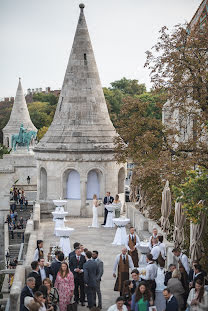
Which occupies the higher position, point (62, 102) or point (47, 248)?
point (62, 102)

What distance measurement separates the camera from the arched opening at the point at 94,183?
32.8 metres

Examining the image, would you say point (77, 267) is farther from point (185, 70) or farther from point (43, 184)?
point (43, 184)

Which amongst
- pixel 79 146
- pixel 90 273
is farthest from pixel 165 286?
pixel 79 146

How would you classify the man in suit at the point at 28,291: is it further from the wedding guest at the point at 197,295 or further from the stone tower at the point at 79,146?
the stone tower at the point at 79,146

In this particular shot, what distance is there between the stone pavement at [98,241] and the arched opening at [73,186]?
1475 millimetres

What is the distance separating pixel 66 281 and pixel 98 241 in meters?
9.88

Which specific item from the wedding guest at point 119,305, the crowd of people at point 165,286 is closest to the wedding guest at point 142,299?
the crowd of people at point 165,286

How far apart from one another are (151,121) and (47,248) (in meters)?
5.99

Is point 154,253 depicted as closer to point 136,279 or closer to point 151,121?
point 136,279

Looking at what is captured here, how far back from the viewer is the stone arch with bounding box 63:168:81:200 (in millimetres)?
32406

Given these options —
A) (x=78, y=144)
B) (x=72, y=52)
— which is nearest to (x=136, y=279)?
(x=78, y=144)

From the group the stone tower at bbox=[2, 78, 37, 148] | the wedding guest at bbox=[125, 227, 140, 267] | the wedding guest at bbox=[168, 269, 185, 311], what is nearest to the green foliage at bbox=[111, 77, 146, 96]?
the stone tower at bbox=[2, 78, 37, 148]

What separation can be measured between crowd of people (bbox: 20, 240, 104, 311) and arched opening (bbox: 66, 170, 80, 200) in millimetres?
14972

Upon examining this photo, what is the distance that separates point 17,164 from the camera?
208ft
